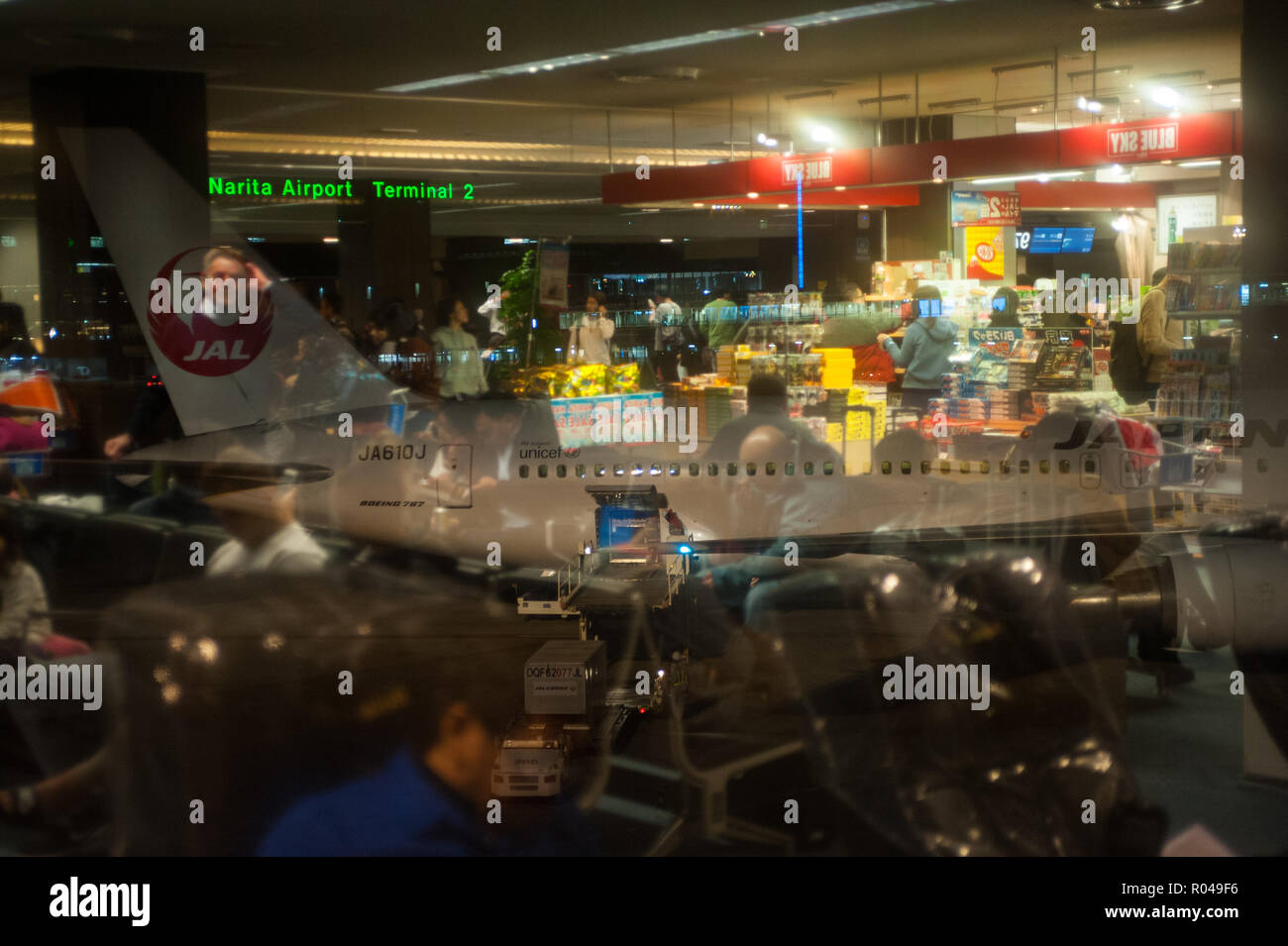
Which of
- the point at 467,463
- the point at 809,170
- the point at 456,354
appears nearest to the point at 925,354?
the point at 809,170

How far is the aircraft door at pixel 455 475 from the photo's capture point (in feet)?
29.8

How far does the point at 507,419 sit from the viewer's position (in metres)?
9.05

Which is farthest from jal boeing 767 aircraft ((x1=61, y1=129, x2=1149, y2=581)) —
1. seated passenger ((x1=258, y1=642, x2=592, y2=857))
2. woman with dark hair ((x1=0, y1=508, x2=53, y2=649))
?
seated passenger ((x1=258, y1=642, x2=592, y2=857))

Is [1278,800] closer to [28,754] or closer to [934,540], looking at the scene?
[934,540]

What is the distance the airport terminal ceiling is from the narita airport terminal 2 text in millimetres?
154

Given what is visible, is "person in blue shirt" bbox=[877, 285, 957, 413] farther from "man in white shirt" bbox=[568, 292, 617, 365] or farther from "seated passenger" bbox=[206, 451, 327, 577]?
"seated passenger" bbox=[206, 451, 327, 577]

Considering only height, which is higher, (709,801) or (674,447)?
(674,447)

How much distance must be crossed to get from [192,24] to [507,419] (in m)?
3.49

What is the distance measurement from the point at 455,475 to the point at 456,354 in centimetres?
178

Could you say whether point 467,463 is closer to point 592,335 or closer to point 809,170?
point 592,335

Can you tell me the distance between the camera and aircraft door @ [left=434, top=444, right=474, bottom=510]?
29.8 ft

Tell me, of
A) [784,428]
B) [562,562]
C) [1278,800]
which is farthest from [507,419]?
[1278,800]

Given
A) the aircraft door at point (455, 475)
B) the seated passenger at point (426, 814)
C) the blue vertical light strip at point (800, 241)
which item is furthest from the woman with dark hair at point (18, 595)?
the blue vertical light strip at point (800, 241)

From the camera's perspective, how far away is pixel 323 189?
1490cm
